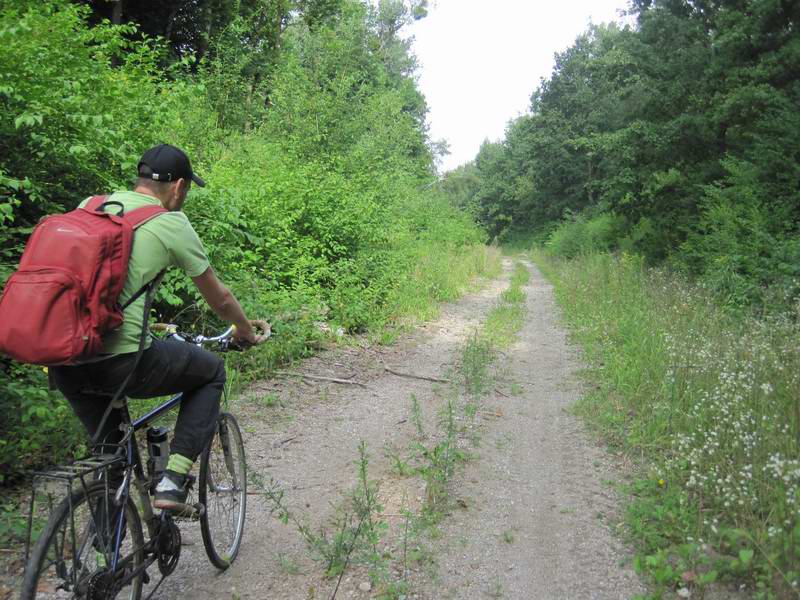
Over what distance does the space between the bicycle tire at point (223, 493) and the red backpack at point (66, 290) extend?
1.18 meters

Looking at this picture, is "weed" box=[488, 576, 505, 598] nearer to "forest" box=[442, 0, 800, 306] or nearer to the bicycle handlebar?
the bicycle handlebar

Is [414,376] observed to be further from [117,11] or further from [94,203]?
[117,11]

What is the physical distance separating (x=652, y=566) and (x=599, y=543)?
16.9 inches

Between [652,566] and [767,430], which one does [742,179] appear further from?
[652,566]

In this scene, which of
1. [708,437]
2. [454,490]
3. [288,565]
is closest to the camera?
[288,565]

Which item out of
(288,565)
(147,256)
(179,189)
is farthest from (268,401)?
(147,256)

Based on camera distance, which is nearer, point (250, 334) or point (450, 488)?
point (250, 334)

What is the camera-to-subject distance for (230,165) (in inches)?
361

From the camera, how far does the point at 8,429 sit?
3.92m

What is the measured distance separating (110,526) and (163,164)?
1.57 m

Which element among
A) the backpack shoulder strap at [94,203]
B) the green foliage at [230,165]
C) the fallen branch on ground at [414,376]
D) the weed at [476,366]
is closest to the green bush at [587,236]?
the green foliage at [230,165]

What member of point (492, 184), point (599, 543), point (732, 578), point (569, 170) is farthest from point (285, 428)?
point (492, 184)

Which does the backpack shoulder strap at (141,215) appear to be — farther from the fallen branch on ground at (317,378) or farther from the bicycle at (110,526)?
the fallen branch on ground at (317,378)

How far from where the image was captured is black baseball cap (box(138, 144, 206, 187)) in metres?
2.62
